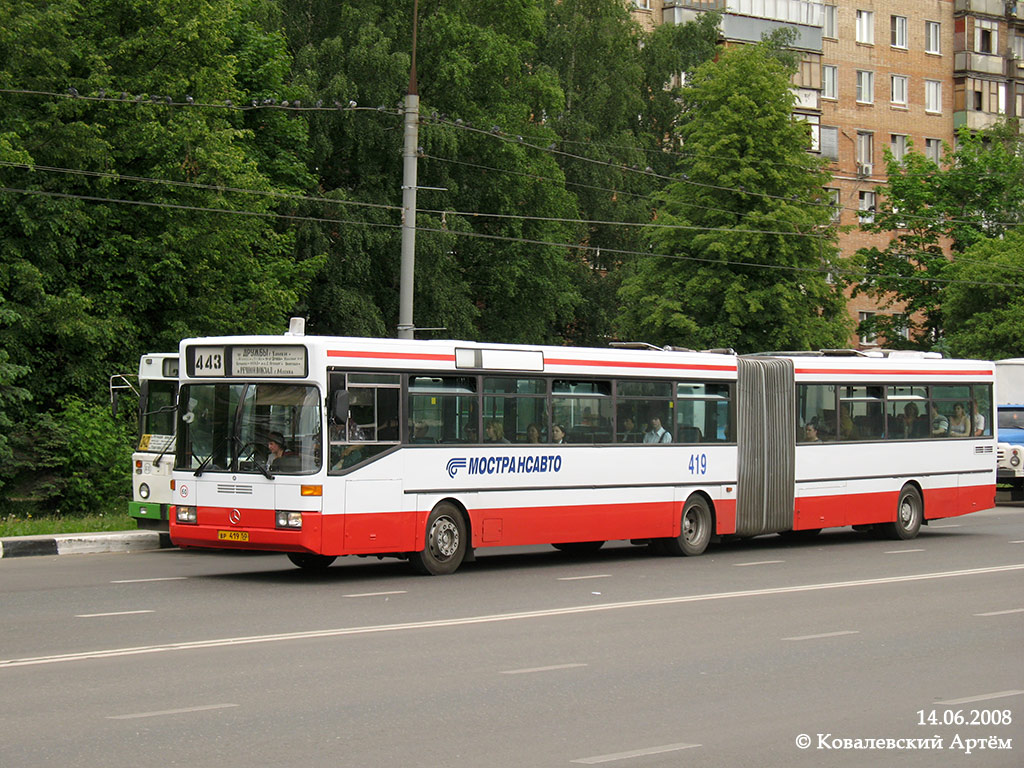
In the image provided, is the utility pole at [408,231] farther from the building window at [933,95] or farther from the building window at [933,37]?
the building window at [933,37]

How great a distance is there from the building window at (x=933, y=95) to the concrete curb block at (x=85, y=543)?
60224 mm

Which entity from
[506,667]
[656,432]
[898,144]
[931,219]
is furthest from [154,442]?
[898,144]

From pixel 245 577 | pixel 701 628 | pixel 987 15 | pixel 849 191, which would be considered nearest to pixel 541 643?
pixel 701 628

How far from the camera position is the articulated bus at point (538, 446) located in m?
16.2

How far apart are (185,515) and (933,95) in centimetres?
6403

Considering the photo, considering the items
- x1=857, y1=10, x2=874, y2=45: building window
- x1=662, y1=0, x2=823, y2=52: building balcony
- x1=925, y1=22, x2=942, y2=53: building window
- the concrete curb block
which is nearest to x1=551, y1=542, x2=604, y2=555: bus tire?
the concrete curb block

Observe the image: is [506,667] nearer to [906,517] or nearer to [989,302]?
[906,517]

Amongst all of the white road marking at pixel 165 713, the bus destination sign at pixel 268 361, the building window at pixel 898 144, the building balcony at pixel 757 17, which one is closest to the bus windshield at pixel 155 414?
the bus destination sign at pixel 268 361

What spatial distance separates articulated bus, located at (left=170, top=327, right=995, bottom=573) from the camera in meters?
16.2

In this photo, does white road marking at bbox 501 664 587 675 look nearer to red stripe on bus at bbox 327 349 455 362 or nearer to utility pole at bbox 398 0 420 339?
red stripe on bus at bbox 327 349 455 362

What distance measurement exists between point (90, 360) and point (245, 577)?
45.8 ft

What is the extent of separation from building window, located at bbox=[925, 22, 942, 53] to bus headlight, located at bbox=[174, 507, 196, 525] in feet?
210

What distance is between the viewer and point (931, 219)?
61.1 m

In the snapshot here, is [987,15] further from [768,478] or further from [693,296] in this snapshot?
[768,478]
